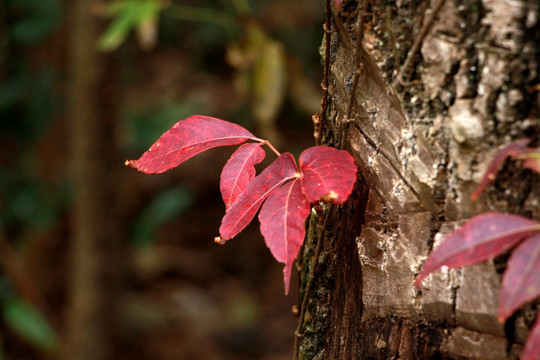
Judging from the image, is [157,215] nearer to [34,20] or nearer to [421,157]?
[34,20]

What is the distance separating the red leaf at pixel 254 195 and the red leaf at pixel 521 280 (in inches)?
10.6

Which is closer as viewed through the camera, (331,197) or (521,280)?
(521,280)

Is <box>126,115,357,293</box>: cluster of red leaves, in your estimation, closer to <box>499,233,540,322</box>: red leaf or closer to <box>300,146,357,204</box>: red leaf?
<box>300,146,357,204</box>: red leaf

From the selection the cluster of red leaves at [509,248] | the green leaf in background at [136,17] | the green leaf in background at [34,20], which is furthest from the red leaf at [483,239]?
the green leaf in background at [34,20]

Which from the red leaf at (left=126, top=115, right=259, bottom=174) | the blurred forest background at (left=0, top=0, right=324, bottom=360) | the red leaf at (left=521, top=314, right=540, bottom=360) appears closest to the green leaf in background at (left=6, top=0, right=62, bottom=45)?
the blurred forest background at (left=0, top=0, right=324, bottom=360)

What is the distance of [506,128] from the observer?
1.81 feet

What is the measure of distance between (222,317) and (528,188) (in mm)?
3279

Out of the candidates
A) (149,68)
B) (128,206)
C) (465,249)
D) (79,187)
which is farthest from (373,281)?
(149,68)

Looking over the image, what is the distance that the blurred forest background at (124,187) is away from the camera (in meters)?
2.41

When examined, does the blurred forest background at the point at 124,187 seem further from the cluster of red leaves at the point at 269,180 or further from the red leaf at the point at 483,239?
the red leaf at the point at 483,239

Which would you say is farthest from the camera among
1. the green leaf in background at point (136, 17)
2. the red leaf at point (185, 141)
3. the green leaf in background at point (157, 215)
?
the green leaf in background at point (157, 215)

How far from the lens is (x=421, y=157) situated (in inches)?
24.5

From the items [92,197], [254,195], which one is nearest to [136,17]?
[92,197]

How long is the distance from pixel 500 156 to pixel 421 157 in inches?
4.1
